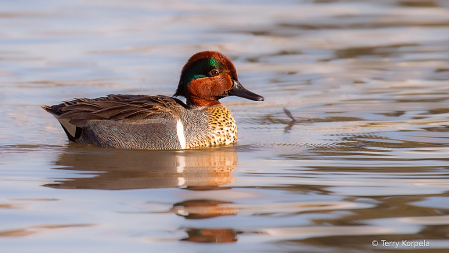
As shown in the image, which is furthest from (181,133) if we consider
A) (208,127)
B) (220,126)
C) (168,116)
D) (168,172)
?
(168,172)

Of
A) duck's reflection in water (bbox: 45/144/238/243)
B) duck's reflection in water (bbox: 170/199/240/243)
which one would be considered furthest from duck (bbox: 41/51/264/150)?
duck's reflection in water (bbox: 170/199/240/243)

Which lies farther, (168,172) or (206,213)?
(168,172)

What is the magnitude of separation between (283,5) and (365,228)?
14929 mm

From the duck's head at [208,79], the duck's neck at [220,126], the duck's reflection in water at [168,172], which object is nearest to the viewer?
the duck's reflection in water at [168,172]

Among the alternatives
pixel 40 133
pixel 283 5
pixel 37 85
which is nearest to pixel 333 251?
pixel 40 133

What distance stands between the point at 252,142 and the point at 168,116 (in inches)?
40.7

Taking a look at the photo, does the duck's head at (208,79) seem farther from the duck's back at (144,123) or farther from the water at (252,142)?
the water at (252,142)

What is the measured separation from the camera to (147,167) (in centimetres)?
645

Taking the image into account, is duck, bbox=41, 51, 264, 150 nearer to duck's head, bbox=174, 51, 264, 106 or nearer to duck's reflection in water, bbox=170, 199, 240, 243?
duck's head, bbox=174, 51, 264, 106

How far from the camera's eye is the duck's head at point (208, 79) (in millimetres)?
7734

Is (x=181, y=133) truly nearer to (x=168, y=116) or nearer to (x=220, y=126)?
(x=168, y=116)

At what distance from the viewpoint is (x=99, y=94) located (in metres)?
11.3

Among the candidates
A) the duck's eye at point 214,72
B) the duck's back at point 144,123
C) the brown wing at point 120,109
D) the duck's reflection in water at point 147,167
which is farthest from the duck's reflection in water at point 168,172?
the duck's eye at point 214,72

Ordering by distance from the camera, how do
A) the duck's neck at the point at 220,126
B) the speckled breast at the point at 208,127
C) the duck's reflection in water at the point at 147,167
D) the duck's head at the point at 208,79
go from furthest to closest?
the duck's head at the point at 208,79 → the duck's neck at the point at 220,126 → the speckled breast at the point at 208,127 → the duck's reflection in water at the point at 147,167
